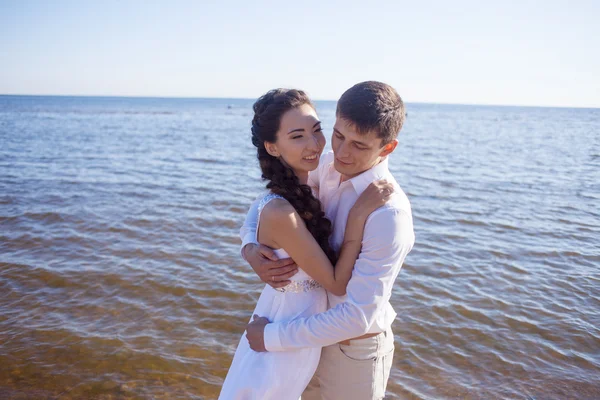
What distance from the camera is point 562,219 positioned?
388 inches

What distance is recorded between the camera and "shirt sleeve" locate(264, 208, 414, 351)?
2166 millimetres

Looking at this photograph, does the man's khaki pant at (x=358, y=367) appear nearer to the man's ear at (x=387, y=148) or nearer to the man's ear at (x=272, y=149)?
the man's ear at (x=387, y=148)

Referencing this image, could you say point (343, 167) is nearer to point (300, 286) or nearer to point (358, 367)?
point (300, 286)

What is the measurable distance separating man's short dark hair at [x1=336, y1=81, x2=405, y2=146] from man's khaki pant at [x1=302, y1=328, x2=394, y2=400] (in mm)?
1154

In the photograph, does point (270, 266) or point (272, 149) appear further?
point (272, 149)

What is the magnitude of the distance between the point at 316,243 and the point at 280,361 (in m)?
0.66

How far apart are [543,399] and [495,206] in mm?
7182

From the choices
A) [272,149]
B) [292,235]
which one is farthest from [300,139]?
[292,235]

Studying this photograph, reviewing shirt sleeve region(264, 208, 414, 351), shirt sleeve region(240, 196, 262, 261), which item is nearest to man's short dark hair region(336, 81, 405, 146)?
shirt sleeve region(264, 208, 414, 351)

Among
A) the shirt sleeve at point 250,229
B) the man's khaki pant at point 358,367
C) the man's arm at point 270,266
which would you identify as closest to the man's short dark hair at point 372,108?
the man's arm at point 270,266

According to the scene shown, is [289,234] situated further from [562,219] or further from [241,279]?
[562,219]

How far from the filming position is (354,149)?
240 centimetres

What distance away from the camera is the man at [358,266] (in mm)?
2191

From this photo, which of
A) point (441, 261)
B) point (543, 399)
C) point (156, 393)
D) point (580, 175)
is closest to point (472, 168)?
point (580, 175)
